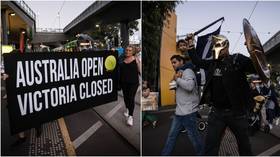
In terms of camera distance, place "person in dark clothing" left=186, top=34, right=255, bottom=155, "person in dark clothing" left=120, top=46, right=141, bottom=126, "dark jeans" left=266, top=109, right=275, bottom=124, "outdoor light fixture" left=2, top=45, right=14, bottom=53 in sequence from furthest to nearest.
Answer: "person in dark clothing" left=120, top=46, right=141, bottom=126, "dark jeans" left=266, top=109, right=275, bottom=124, "person in dark clothing" left=186, top=34, right=255, bottom=155, "outdoor light fixture" left=2, top=45, right=14, bottom=53

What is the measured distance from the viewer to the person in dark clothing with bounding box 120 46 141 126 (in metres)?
3.03

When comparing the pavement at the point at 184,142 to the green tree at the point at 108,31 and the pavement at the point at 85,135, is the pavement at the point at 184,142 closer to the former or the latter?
the pavement at the point at 85,135

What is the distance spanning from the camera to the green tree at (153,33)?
9.41 feet

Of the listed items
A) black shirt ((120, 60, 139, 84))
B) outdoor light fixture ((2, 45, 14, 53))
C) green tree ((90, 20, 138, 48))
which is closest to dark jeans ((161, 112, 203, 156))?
black shirt ((120, 60, 139, 84))

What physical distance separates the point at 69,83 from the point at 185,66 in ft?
3.21

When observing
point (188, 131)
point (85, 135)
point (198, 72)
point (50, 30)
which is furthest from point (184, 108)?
point (50, 30)

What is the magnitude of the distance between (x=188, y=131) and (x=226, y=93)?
1.60ft

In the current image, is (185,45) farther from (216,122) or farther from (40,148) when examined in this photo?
(40,148)

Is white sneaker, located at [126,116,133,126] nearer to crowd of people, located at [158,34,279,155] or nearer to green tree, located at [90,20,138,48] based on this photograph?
crowd of people, located at [158,34,279,155]

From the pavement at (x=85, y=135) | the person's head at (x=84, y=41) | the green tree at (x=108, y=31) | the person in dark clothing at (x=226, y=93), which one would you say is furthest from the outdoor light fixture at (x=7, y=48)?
the person in dark clothing at (x=226, y=93)

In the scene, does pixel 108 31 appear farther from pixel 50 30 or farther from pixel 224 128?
pixel 224 128

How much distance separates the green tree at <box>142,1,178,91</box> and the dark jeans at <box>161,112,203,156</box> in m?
0.33

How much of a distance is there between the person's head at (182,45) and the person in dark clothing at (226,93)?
0.22ft

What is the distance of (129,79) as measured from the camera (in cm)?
317
